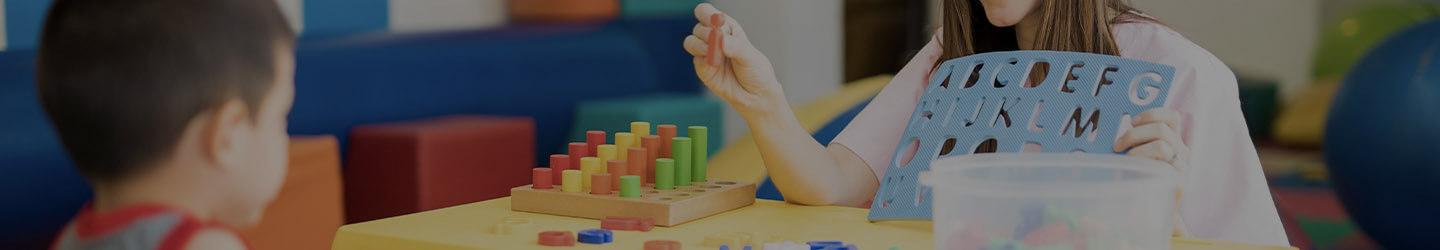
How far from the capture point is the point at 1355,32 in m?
5.53

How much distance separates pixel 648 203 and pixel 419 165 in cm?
158

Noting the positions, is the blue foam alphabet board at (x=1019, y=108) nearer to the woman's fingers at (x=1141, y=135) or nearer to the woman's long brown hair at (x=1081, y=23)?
the woman's fingers at (x=1141, y=135)

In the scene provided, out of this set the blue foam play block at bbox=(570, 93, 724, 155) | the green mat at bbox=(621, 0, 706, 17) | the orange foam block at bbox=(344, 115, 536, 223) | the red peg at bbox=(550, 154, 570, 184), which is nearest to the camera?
the red peg at bbox=(550, 154, 570, 184)

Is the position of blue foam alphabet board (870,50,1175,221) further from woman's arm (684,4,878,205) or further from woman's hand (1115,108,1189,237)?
woman's arm (684,4,878,205)

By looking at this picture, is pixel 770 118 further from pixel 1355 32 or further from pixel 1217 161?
pixel 1355 32

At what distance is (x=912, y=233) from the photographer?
4.08 feet

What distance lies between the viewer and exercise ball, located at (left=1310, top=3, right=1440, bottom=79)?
17.6ft

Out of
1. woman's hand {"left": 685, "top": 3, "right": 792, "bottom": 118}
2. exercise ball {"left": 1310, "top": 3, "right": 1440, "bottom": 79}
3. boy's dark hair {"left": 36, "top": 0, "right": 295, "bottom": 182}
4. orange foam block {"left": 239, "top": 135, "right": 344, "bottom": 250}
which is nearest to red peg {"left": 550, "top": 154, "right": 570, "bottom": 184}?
→ woman's hand {"left": 685, "top": 3, "right": 792, "bottom": 118}

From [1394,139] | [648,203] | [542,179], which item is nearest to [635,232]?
[648,203]

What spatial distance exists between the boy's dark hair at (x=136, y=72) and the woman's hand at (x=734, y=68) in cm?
64

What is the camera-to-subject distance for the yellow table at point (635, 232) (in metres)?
1.16

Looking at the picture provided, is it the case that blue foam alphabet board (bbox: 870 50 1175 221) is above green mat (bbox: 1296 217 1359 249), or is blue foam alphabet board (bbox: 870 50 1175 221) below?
above

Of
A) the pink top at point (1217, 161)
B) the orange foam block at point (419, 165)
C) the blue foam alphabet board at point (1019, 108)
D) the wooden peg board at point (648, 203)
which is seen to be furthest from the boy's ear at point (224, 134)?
the orange foam block at point (419, 165)

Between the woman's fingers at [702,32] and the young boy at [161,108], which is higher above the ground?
the young boy at [161,108]
